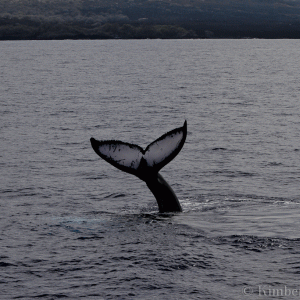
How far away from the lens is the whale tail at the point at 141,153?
9523 mm

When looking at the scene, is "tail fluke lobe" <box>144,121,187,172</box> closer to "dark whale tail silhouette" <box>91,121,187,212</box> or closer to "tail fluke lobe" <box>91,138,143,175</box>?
"dark whale tail silhouette" <box>91,121,187,212</box>

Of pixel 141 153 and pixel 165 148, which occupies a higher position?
pixel 165 148

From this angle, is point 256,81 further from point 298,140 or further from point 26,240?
point 26,240

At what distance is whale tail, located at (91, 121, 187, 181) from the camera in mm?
9523

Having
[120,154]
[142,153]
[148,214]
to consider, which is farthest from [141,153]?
[148,214]

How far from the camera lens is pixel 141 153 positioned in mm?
9797

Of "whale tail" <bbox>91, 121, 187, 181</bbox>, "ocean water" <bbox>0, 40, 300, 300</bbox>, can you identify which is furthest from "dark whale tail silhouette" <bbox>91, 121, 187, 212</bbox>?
"ocean water" <bbox>0, 40, 300, 300</bbox>

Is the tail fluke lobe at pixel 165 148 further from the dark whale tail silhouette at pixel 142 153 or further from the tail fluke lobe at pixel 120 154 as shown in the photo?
the tail fluke lobe at pixel 120 154

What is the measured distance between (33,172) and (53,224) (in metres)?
6.00

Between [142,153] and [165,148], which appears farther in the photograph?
[142,153]

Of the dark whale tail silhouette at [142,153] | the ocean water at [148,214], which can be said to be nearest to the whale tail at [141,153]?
the dark whale tail silhouette at [142,153]

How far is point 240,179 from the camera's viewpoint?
16312 mm

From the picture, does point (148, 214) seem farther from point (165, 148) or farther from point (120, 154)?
point (165, 148)

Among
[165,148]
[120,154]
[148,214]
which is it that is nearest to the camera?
[165,148]
